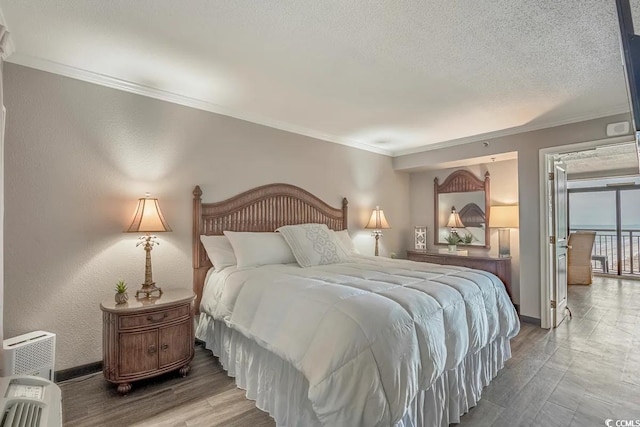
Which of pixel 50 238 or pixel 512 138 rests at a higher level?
pixel 512 138

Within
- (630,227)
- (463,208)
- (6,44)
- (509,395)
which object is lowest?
(509,395)

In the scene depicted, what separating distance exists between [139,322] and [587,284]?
7.59 m

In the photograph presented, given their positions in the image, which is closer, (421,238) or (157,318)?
(157,318)

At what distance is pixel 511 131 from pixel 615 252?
232 inches

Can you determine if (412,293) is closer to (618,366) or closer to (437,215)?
(618,366)

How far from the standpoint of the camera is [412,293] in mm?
1856

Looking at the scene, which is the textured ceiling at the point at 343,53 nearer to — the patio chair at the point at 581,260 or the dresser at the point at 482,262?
the dresser at the point at 482,262

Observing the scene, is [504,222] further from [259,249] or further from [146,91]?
[146,91]

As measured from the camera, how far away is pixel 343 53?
7.28 feet

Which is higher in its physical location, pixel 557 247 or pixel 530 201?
pixel 530 201

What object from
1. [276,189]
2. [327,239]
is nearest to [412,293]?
[327,239]

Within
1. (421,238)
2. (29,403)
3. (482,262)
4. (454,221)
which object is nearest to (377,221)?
(421,238)

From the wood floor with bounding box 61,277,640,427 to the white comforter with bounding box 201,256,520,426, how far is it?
443mm

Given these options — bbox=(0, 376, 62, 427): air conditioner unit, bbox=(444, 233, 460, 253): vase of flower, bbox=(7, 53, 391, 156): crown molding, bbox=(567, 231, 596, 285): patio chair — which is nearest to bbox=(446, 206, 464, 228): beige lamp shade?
bbox=(444, 233, 460, 253): vase of flower
